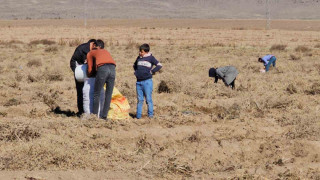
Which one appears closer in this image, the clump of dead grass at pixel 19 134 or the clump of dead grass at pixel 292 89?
the clump of dead grass at pixel 19 134

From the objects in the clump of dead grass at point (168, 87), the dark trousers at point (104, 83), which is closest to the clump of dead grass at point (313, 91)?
the clump of dead grass at point (168, 87)

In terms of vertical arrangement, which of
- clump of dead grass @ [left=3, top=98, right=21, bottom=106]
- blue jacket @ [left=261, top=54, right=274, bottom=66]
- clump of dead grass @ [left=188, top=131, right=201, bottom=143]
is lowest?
clump of dead grass @ [left=3, top=98, right=21, bottom=106]

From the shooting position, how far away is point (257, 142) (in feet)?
26.6

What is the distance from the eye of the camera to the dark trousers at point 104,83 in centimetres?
846

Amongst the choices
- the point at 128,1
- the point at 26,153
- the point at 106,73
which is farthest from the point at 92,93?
the point at 128,1

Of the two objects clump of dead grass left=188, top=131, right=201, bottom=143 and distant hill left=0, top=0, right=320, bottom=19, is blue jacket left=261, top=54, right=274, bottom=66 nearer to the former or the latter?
clump of dead grass left=188, top=131, right=201, bottom=143

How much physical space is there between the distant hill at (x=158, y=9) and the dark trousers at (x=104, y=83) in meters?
129

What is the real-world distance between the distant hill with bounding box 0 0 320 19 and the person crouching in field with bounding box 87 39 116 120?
12882cm

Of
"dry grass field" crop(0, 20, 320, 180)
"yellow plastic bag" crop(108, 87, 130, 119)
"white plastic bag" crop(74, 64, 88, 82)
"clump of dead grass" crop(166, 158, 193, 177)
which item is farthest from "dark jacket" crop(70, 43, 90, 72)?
"clump of dead grass" crop(166, 158, 193, 177)

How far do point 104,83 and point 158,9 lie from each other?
496 ft

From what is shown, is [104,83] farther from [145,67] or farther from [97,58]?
[145,67]

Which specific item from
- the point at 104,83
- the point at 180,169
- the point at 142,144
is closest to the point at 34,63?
the point at 104,83

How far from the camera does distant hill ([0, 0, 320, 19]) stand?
5551 inches

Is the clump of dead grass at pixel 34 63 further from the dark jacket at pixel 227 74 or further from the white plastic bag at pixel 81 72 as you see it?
the white plastic bag at pixel 81 72
